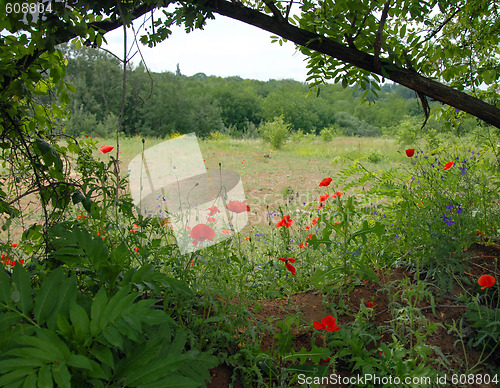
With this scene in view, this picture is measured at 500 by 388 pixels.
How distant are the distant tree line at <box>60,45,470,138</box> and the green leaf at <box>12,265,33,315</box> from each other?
1071cm

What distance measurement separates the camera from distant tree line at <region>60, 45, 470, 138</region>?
14.1 m

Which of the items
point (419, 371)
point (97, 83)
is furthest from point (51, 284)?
point (97, 83)

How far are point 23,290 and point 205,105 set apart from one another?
53.7ft

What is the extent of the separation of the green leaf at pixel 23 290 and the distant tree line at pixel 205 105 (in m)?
10.7

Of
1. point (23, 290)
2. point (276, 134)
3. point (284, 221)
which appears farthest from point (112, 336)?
point (276, 134)

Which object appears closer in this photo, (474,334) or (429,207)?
(474,334)

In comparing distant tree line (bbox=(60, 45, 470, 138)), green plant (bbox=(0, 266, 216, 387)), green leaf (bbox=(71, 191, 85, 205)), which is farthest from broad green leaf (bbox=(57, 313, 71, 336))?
distant tree line (bbox=(60, 45, 470, 138))

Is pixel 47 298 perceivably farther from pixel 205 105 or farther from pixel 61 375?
pixel 205 105

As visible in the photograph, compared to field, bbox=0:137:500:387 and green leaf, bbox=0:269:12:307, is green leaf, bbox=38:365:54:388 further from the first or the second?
green leaf, bbox=0:269:12:307

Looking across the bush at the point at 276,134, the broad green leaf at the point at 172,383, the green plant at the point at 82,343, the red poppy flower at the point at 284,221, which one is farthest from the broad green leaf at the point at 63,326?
the bush at the point at 276,134

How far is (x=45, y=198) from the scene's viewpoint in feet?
5.49

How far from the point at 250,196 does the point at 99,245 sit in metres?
4.69

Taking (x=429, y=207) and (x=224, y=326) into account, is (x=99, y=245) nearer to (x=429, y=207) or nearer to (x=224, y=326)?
(x=224, y=326)

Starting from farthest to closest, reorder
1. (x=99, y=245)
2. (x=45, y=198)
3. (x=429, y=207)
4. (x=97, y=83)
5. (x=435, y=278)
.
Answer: (x=97, y=83), (x=429, y=207), (x=435, y=278), (x=45, y=198), (x=99, y=245)
